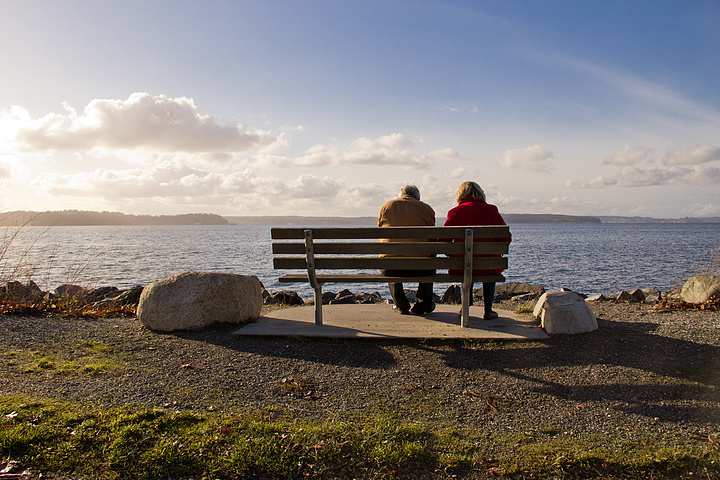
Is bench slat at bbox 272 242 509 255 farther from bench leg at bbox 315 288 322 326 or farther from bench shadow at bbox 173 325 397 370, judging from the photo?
bench shadow at bbox 173 325 397 370

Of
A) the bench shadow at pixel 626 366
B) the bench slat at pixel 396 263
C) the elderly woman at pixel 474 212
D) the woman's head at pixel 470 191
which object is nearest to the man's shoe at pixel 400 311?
the elderly woman at pixel 474 212

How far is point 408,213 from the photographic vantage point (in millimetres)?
6512

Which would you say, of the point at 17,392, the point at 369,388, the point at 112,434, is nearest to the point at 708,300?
the point at 369,388

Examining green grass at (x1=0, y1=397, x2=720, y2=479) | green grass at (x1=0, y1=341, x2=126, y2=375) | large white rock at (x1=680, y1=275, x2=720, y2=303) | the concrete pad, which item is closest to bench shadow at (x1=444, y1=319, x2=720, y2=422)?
the concrete pad

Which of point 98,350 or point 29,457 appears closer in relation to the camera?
point 29,457

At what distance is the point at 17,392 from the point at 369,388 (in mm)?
3038

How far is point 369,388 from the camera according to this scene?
4.43m

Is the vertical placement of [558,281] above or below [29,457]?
below

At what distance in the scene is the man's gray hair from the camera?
6.70 meters

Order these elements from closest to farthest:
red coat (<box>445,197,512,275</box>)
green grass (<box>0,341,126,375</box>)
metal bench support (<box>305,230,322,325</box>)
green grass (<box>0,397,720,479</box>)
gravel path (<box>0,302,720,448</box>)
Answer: green grass (<box>0,397,720,479</box>)
gravel path (<box>0,302,720,448</box>)
green grass (<box>0,341,126,375</box>)
metal bench support (<box>305,230,322,325</box>)
red coat (<box>445,197,512,275</box>)

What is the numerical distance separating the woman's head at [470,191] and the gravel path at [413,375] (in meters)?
2.06

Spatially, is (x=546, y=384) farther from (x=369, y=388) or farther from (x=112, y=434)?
(x=112, y=434)

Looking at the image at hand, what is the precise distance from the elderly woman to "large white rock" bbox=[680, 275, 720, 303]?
424cm

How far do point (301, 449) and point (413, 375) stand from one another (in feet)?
6.07
